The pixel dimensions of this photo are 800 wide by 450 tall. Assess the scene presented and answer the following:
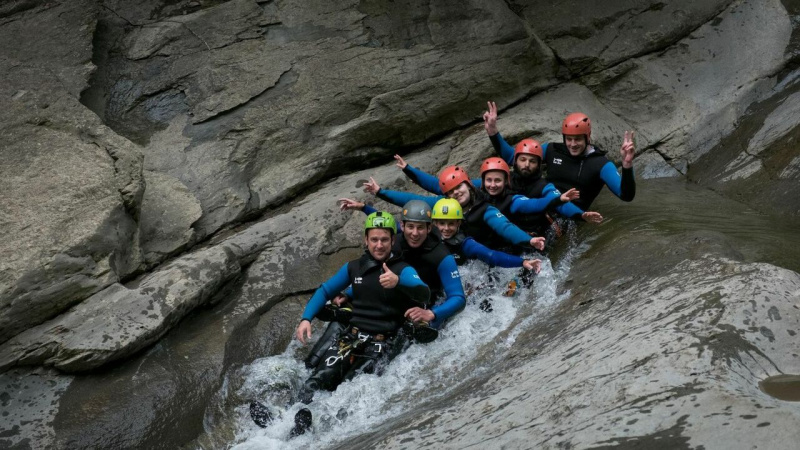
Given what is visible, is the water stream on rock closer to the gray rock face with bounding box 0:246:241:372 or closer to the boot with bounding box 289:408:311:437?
the boot with bounding box 289:408:311:437

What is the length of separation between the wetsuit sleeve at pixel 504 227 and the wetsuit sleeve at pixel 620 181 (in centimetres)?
96

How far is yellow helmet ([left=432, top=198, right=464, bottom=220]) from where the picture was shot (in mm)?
6977

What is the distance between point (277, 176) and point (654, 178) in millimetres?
4621

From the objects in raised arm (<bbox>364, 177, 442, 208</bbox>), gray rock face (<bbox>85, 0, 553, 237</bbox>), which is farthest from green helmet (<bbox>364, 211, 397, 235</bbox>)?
gray rock face (<bbox>85, 0, 553, 237</bbox>)

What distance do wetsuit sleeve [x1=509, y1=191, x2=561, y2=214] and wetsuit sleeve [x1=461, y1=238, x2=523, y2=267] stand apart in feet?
2.09

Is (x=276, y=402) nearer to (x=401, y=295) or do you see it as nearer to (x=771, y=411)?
(x=401, y=295)

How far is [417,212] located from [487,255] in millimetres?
893

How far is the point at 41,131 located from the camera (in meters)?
7.09

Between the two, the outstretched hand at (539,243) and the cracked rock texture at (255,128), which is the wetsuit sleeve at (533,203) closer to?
the outstretched hand at (539,243)

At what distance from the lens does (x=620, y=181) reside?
23.6 feet

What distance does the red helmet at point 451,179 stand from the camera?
7.58 meters

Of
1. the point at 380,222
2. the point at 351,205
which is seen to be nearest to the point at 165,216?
the point at 351,205

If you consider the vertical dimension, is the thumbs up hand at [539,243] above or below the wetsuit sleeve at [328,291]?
below

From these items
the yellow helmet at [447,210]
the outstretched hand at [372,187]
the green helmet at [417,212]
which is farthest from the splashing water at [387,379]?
the outstretched hand at [372,187]
